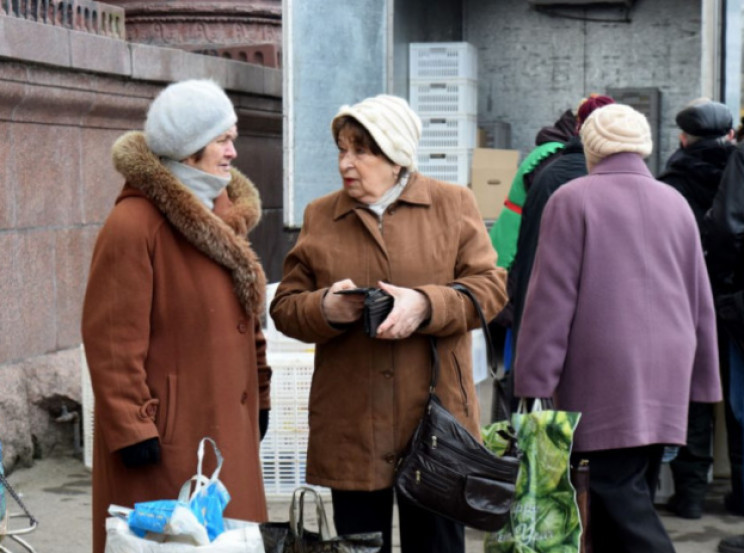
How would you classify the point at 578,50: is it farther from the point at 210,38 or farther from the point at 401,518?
the point at 401,518

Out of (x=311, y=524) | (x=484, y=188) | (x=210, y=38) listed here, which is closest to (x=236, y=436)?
(x=311, y=524)

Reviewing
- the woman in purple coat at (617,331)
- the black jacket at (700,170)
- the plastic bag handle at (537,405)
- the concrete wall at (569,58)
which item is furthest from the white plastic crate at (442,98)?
the plastic bag handle at (537,405)

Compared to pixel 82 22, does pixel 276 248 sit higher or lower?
lower

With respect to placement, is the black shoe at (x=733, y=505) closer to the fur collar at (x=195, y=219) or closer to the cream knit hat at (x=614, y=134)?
the cream knit hat at (x=614, y=134)

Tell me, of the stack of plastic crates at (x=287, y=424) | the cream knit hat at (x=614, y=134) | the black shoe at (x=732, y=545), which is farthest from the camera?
the stack of plastic crates at (x=287, y=424)

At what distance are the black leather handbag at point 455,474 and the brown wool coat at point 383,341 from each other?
12cm

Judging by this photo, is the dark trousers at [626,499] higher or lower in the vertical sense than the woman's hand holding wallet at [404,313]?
lower

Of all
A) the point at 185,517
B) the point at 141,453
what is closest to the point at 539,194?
the point at 141,453

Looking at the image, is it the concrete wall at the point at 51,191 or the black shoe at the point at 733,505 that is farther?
the concrete wall at the point at 51,191

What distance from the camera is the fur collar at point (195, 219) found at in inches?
152

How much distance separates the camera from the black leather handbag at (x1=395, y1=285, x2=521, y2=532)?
3982mm

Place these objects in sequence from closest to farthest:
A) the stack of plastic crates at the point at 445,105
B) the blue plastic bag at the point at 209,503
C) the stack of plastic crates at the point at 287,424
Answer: the blue plastic bag at the point at 209,503 → the stack of plastic crates at the point at 287,424 → the stack of plastic crates at the point at 445,105

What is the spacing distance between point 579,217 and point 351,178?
83 centimetres

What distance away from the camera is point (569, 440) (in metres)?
4.36
